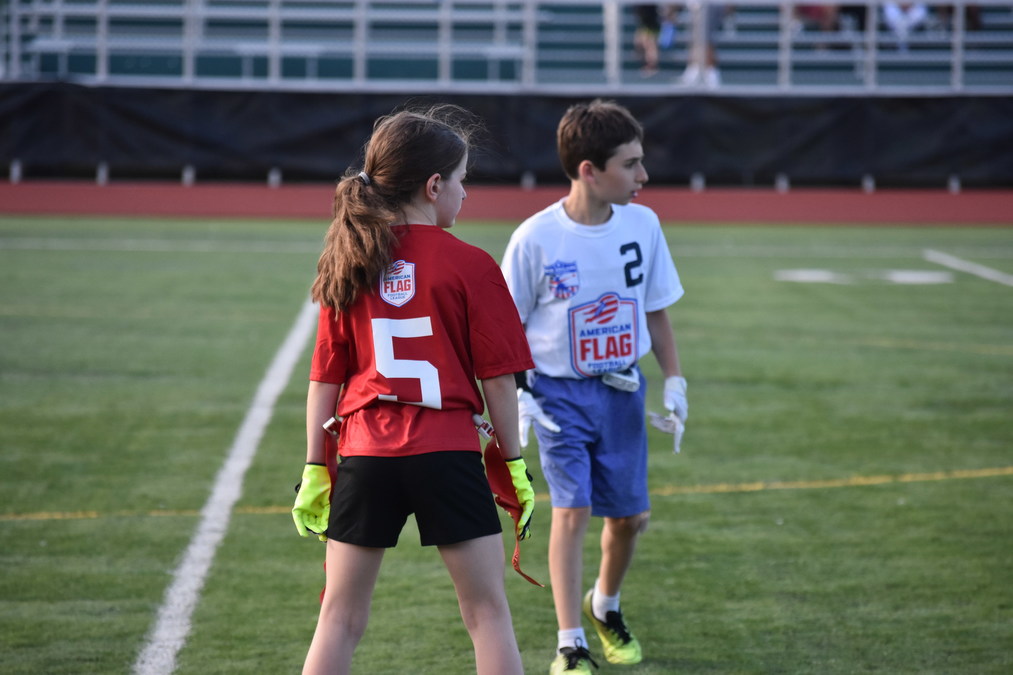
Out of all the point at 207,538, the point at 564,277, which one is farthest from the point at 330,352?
the point at 207,538

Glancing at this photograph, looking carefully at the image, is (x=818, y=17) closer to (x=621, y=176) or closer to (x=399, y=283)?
(x=621, y=176)

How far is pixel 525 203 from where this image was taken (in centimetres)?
2120

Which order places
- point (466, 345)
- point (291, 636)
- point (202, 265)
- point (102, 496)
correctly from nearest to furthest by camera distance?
point (466, 345) < point (291, 636) < point (102, 496) < point (202, 265)

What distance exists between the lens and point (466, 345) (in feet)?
10.5

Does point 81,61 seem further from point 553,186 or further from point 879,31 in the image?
point 879,31

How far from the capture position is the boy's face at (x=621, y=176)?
4.32m

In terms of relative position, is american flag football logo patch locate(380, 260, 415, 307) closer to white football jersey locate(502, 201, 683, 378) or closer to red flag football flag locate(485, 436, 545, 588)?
red flag football flag locate(485, 436, 545, 588)

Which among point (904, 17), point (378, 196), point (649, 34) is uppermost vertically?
point (904, 17)

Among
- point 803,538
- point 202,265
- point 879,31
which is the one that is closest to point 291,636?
point 803,538

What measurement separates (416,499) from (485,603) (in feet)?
1.00

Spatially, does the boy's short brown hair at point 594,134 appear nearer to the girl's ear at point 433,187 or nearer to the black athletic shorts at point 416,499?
the girl's ear at point 433,187

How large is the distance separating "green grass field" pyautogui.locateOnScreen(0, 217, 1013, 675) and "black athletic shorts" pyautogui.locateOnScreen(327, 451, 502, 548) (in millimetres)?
1298

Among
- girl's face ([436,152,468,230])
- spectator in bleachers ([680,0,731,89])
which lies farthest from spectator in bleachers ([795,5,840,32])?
girl's face ([436,152,468,230])

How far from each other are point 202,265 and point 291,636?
1108 cm
